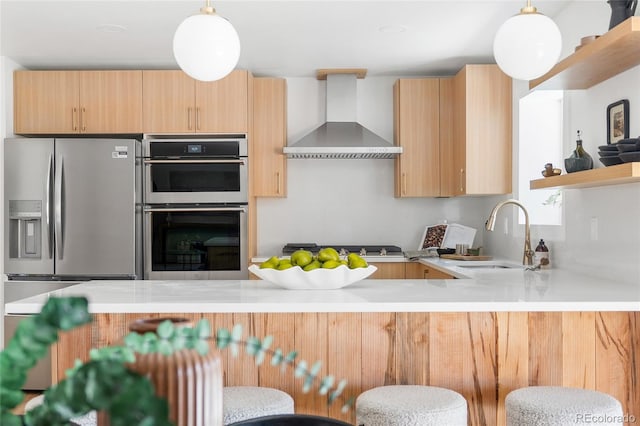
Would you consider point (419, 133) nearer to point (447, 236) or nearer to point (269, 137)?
point (447, 236)

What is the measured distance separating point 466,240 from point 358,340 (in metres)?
2.85

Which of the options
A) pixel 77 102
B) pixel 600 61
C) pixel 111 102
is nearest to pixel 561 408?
pixel 600 61

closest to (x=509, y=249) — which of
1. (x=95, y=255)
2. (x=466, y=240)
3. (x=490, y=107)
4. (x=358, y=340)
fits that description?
(x=466, y=240)

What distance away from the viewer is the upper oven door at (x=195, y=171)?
4.42m

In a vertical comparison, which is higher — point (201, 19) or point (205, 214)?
point (201, 19)

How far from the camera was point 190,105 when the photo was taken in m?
4.52

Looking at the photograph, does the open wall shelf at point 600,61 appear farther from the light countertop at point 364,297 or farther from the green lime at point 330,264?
the green lime at point 330,264

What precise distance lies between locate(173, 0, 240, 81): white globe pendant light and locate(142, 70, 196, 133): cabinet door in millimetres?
2389

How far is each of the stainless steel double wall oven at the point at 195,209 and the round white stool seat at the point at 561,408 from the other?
2784 mm

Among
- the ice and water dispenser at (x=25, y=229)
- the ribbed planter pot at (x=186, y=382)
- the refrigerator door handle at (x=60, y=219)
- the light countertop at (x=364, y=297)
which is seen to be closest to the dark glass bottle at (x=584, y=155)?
the light countertop at (x=364, y=297)

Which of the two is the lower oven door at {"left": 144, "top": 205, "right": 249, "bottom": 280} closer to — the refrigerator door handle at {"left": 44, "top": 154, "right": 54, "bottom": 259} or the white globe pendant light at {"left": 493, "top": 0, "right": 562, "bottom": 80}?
the refrigerator door handle at {"left": 44, "top": 154, "right": 54, "bottom": 259}

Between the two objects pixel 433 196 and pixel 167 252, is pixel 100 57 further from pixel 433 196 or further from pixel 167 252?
pixel 433 196

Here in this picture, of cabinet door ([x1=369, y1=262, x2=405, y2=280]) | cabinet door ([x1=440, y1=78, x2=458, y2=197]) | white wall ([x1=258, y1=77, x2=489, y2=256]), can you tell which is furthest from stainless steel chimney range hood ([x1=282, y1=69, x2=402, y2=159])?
cabinet door ([x1=369, y1=262, x2=405, y2=280])

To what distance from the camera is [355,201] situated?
5.12m
